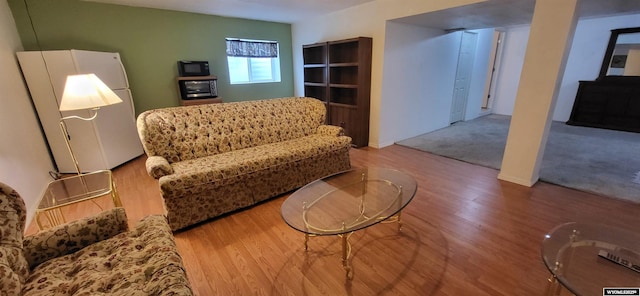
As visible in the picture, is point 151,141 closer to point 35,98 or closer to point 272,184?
point 272,184

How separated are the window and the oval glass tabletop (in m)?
3.65

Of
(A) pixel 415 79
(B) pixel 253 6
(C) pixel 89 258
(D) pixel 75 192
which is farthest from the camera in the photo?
(A) pixel 415 79

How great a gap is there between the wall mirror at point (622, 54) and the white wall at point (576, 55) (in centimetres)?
11

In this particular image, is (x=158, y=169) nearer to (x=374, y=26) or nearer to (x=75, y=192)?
(x=75, y=192)

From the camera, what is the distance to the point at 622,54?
4.65m

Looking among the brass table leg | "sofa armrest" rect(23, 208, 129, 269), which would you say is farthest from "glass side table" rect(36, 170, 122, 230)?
the brass table leg

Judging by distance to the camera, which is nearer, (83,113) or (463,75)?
(83,113)

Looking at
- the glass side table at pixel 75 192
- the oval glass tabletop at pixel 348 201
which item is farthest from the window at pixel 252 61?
the oval glass tabletop at pixel 348 201

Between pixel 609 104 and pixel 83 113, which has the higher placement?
pixel 83 113

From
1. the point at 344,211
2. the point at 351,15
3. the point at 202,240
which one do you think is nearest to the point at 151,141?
the point at 202,240

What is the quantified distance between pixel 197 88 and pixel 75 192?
2.65m

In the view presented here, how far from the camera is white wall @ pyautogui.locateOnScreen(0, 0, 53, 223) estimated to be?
224 cm

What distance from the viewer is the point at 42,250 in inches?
48.9

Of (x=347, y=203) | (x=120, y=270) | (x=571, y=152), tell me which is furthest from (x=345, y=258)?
(x=571, y=152)
